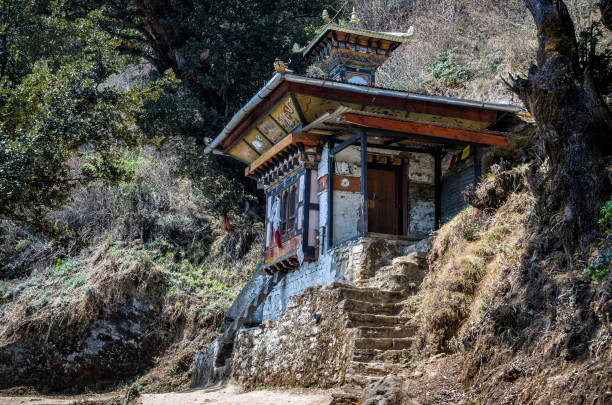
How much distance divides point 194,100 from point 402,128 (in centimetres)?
803

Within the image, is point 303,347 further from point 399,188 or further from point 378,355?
point 399,188

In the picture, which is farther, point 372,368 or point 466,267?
point 466,267

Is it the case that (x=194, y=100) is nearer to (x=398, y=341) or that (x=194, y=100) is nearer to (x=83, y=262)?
(x=83, y=262)

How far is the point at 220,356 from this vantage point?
585 inches

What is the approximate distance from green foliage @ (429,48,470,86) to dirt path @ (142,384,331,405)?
15261mm

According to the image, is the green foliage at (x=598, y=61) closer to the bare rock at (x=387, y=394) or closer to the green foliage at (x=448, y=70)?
the bare rock at (x=387, y=394)

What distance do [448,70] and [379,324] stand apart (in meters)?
16.4

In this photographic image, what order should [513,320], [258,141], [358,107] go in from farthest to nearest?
1. [258,141]
2. [358,107]
3. [513,320]

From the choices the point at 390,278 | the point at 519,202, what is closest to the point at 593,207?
the point at 519,202

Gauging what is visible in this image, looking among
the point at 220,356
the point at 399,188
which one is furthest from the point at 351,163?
the point at 220,356

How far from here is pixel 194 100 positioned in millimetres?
19297

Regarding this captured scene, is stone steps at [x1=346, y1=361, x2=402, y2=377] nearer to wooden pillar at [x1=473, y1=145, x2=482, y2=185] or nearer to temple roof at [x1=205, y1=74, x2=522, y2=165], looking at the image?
temple roof at [x1=205, y1=74, x2=522, y2=165]

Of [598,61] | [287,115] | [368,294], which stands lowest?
[368,294]

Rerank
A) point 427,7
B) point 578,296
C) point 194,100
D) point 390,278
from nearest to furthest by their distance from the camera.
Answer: point 578,296 < point 390,278 < point 194,100 < point 427,7
